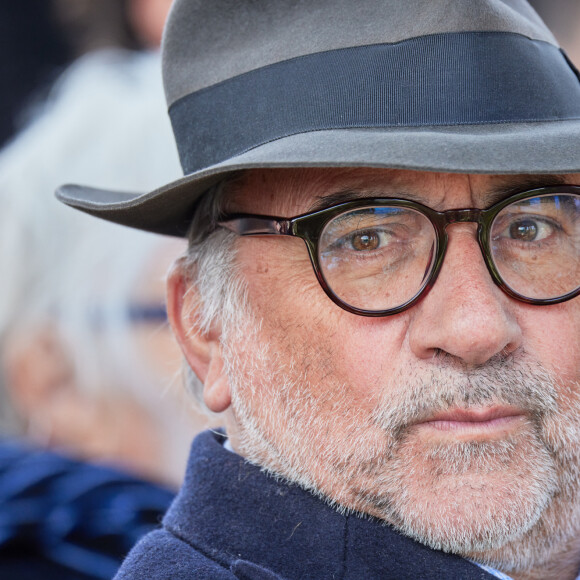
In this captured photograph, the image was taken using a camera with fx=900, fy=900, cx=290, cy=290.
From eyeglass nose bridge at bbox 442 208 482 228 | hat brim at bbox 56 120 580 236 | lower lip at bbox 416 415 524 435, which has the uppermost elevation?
hat brim at bbox 56 120 580 236

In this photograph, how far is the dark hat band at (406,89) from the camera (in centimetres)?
192

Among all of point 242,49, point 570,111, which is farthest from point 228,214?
point 570,111

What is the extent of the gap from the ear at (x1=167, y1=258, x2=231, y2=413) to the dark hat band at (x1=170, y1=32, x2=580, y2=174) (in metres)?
0.49

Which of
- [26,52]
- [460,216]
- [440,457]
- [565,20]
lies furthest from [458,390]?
[26,52]

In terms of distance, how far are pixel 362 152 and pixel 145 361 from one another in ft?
7.67

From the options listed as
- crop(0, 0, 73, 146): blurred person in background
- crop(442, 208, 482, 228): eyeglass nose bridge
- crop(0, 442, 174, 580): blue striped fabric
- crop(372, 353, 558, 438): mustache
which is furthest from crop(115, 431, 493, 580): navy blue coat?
crop(0, 0, 73, 146): blurred person in background

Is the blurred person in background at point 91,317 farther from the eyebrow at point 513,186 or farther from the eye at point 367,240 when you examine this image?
the eyebrow at point 513,186

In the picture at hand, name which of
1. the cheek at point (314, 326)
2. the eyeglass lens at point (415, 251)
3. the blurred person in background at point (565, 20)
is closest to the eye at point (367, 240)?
the eyeglass lens at point (415, 251)

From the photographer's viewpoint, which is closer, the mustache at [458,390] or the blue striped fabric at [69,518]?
the mustache at [458,390]

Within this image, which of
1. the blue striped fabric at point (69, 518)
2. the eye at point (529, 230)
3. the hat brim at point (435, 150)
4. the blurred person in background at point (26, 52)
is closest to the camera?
the hat brim at point (435, 150)

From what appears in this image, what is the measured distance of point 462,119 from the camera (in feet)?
6.26

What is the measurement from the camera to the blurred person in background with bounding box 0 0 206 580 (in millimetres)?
3898

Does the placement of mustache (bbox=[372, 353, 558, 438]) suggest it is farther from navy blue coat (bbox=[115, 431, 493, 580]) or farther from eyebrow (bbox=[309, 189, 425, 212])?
eyebrow (bbox=[309, 189, 425, 212])

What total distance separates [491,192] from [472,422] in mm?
506
